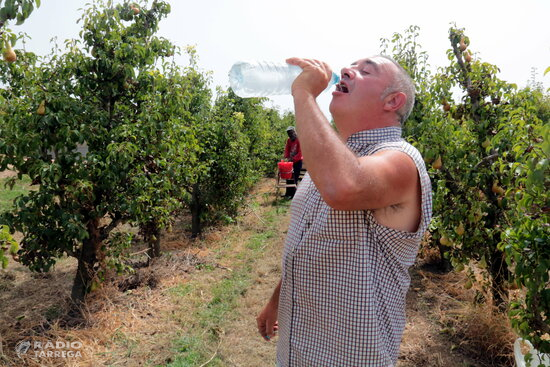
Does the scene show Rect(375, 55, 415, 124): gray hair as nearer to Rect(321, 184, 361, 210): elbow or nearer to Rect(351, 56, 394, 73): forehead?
Rect(351, 56, 394, 73): forehead

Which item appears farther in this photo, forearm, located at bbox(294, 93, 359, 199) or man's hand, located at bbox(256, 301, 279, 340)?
man's hand, located at bbox(256, 301, 279, 340)

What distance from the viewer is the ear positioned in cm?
138

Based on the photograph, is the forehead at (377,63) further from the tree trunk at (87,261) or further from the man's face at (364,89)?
the tree trunk at (87,261)

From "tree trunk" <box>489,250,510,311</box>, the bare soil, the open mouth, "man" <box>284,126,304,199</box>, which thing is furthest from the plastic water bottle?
"man" <box>284,126,304,199</box>

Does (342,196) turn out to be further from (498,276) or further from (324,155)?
(498,276)

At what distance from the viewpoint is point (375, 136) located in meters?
1.37

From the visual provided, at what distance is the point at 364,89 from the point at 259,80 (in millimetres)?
1233

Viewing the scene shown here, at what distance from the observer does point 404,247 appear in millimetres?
1299

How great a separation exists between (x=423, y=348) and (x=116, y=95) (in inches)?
150

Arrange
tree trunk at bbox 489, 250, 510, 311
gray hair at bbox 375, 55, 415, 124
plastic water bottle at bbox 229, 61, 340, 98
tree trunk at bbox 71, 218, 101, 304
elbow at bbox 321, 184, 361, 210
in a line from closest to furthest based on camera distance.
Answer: elbow at bbox 321, 184, 361, 210, gray hair at bbox 375, 55, 415, 124, plastic water bottle at bbox 229, 61, 340, 98, tree trunk at bbox 489, 250, 510, 311, tree trunk at bbox 71, 218, 101, 304

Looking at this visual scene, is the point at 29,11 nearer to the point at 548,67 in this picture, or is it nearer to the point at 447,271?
the point at 548,67

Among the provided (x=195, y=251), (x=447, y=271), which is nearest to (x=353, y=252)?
(x=447, y=271)

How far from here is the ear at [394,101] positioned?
138 cm

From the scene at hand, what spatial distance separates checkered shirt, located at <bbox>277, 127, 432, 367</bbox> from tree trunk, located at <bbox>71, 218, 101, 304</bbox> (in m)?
3.16
